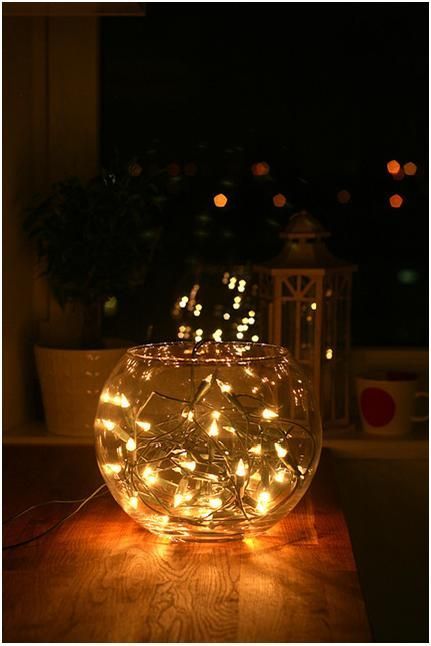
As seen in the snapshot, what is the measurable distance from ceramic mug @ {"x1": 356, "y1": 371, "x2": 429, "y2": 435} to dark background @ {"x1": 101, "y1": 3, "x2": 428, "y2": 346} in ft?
1.16

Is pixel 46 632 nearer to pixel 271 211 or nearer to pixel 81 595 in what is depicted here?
pixel 81 595

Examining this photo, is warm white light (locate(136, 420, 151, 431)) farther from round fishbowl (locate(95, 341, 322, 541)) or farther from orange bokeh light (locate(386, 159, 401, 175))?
orange bokeh light (locate(386, 159, 401, 175))

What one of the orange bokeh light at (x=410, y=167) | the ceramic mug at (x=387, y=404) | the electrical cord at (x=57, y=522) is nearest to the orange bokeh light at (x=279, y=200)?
the orange bokeh light at (x=410, y=167)

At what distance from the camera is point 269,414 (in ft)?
3.96

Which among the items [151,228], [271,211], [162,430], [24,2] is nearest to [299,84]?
[271,211]

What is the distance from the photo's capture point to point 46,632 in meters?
0.97

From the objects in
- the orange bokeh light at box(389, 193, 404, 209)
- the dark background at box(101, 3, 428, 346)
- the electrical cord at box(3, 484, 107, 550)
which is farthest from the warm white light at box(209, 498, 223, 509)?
the orange bokeh light at box(389, 193, 404, 209)

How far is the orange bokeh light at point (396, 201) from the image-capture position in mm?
2023

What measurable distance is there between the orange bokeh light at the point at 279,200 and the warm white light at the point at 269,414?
874 mm

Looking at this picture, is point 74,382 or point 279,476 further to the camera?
point 74,382

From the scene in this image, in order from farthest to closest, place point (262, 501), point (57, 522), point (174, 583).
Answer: point (57, 522) → point (262, 501) → point (174, 583)

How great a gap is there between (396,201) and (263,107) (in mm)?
332

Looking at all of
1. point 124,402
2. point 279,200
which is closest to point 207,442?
point 124,402

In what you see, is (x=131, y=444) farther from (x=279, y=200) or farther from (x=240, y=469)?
(x=279, y=200)
